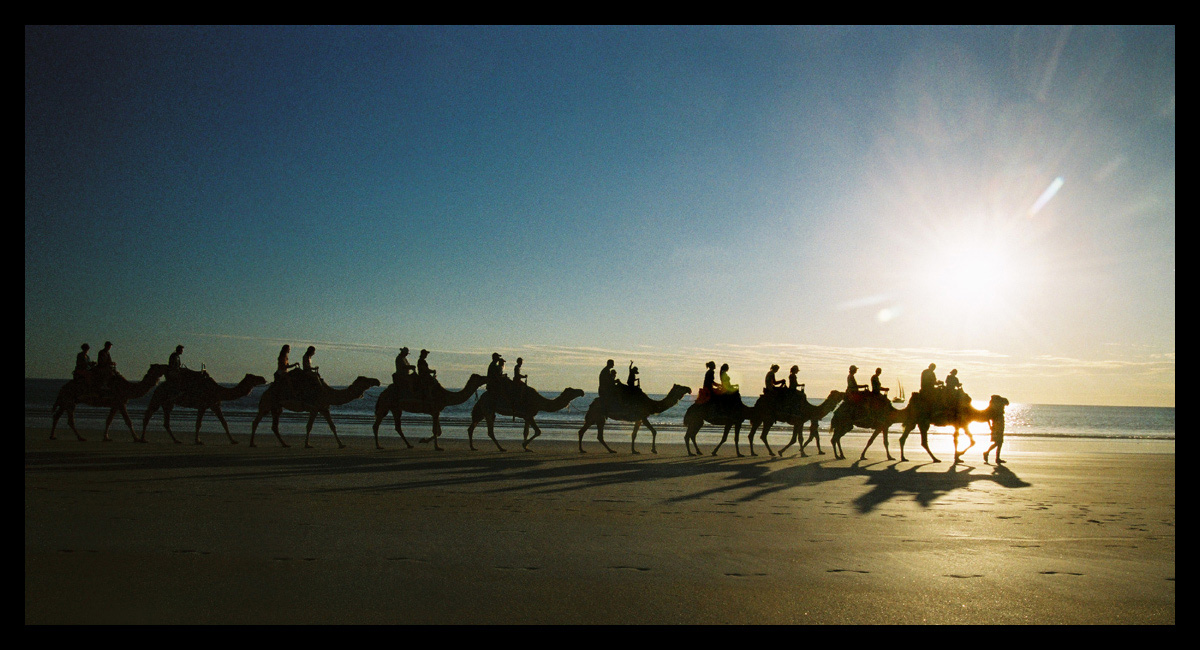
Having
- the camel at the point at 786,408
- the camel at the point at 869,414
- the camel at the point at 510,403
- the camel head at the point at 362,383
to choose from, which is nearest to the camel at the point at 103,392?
the camel head at the point at 362,383

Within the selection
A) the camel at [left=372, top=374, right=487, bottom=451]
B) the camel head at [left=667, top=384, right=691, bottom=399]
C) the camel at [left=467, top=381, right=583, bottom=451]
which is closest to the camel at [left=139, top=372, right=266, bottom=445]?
the camel at [left=372, top=374, right=487, bottom=451]

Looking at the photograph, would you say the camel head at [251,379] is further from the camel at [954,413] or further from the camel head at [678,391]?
the camel at [954,413]

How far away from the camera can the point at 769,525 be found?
787 cm

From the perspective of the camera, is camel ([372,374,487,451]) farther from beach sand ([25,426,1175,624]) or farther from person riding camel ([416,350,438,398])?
beach sand ([25,426,1175,624])

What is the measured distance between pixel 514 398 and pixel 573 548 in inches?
477

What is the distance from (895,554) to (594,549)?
2.77m

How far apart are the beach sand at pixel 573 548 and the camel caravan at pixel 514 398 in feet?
16.2

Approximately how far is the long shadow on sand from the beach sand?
0.44 ft

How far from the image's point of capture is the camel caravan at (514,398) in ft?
57.3

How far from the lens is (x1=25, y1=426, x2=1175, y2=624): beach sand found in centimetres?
469
